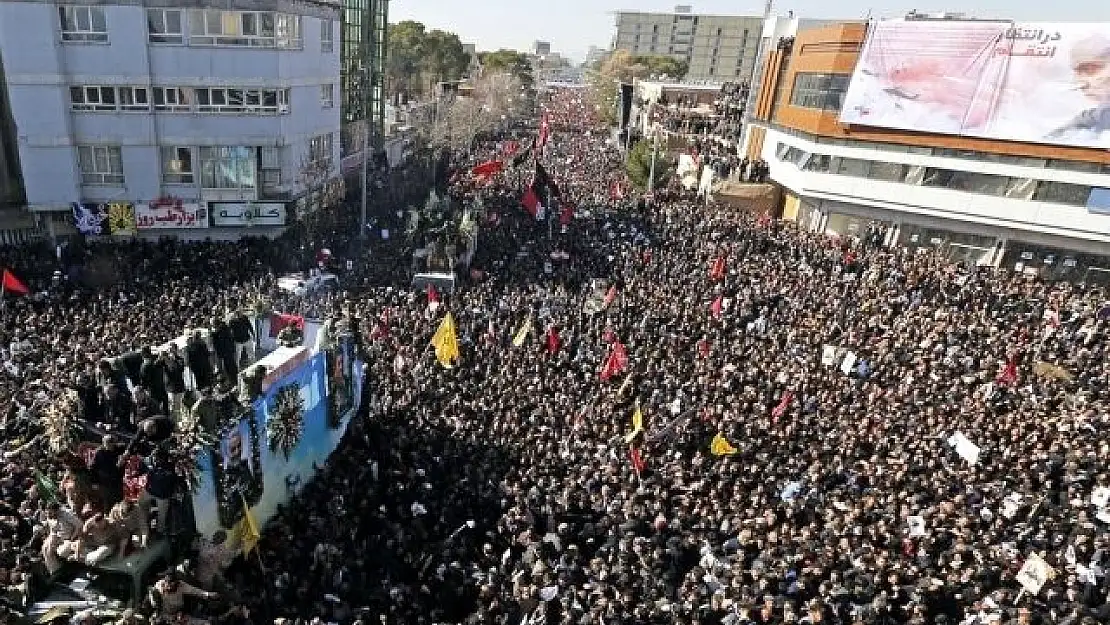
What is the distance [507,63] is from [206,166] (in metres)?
73.4

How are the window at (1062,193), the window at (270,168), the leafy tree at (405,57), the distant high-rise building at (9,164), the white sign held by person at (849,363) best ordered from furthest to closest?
the leafy tree at (405,57) → the window at (270,168) → the window at (1062,193) → the distant high-rise building at (9,164) → the white sign held by person at (849,363)

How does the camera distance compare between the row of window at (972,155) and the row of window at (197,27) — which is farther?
the row of window at (972,155)

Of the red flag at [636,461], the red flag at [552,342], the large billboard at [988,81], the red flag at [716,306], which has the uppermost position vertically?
the large billboard at [988,81]

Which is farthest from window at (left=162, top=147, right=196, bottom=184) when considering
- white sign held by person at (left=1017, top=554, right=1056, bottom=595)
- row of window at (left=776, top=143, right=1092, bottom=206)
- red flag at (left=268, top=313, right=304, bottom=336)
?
white sign held by person at (left=1017, top=554, right=1056, bottom=595)

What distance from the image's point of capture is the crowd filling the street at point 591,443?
9617 mm

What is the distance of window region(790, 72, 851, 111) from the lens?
29.8 meters

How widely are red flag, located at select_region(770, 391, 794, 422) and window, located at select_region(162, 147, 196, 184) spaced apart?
836 inches

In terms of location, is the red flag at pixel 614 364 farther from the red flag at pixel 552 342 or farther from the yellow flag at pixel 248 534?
the yellow flag at pixel 248 534

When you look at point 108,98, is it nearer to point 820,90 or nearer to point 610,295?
point 610,295

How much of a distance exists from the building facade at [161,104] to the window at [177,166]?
0.12 feet

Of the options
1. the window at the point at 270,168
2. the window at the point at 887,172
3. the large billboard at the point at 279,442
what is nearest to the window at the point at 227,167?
the window at the point at 270,168

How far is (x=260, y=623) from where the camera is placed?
30.5 ft

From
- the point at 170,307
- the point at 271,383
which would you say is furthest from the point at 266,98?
the point at 271,383

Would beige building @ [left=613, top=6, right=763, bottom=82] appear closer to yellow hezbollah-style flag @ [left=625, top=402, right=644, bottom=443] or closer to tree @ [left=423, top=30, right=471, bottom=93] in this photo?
tree @ [left=423, top=30, right=471, bottom=93]
